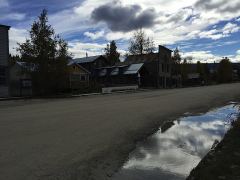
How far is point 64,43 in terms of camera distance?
38.5 meters

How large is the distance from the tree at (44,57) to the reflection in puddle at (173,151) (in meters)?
26.1

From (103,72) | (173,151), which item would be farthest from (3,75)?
(103,72)

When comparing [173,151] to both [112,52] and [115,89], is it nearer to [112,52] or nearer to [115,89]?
[115,89]

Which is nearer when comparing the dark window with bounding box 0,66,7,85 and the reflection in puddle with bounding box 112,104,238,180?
the reflection in puddle with bounding box 112,104,238,180

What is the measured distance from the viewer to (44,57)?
37812 millimetres

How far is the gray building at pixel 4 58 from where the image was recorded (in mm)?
34312

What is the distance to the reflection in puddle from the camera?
6.46 m

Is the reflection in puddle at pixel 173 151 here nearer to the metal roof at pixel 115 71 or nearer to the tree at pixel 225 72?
the metal roof at pixel 115 71

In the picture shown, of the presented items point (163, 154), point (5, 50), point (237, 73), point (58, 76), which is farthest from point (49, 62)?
point (237, 73)

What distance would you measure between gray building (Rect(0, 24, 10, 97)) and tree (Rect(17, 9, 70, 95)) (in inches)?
131

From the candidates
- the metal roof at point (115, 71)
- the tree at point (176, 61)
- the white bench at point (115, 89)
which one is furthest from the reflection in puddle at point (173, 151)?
the tree at point (176, 61)

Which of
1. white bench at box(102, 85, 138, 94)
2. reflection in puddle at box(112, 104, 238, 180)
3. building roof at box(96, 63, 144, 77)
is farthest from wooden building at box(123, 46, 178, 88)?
reflection in puddle at box(112, 104, 238, 180)

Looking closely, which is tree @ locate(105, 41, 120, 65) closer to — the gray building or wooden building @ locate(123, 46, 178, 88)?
wooden building @ locate(123, 46, 178, 88)

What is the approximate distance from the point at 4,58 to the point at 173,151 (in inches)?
1160
